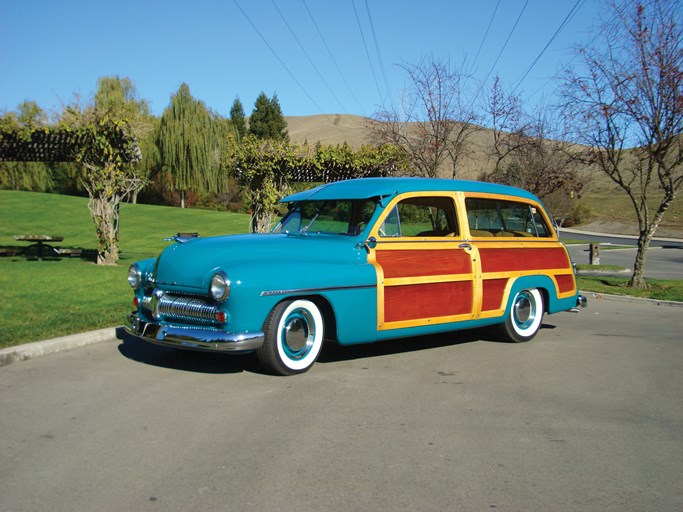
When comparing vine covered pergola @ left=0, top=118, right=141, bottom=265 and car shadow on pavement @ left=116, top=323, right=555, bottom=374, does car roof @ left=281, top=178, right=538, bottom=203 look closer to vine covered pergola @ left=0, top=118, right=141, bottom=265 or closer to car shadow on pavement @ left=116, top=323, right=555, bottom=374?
car shadow on pavement @ left=116, top=323, right=555, bottom=374

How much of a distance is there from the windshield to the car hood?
26 centimetres

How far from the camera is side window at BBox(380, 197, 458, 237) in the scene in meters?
7.09

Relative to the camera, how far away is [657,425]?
16.3 feet

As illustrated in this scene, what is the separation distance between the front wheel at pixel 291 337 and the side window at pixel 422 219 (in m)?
1.29

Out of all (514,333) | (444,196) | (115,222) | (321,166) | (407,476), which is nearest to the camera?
(407,476)

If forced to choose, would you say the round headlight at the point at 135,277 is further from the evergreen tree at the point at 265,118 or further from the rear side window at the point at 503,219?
the evergreen tree at the point at 265,118


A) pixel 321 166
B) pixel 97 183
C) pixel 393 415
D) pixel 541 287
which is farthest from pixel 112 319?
pixel 321 166

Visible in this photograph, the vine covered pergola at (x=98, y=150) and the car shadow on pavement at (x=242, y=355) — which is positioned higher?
the vine covered pergola at (x=98, y=150)

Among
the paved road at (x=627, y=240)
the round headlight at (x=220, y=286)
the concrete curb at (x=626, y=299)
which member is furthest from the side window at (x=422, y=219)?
the paved road at (x=627, y=240)

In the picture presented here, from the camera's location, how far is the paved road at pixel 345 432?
11.8 ft

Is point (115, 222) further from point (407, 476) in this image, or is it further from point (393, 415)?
point (407, 476)

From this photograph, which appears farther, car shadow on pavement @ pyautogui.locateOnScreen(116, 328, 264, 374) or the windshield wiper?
the windshield wiper

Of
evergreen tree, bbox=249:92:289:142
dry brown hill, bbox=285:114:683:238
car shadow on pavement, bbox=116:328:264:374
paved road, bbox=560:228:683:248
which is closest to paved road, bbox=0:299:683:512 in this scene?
car shadow on pavement, bbox=116:328:264:374

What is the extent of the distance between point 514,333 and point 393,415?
3.70m
